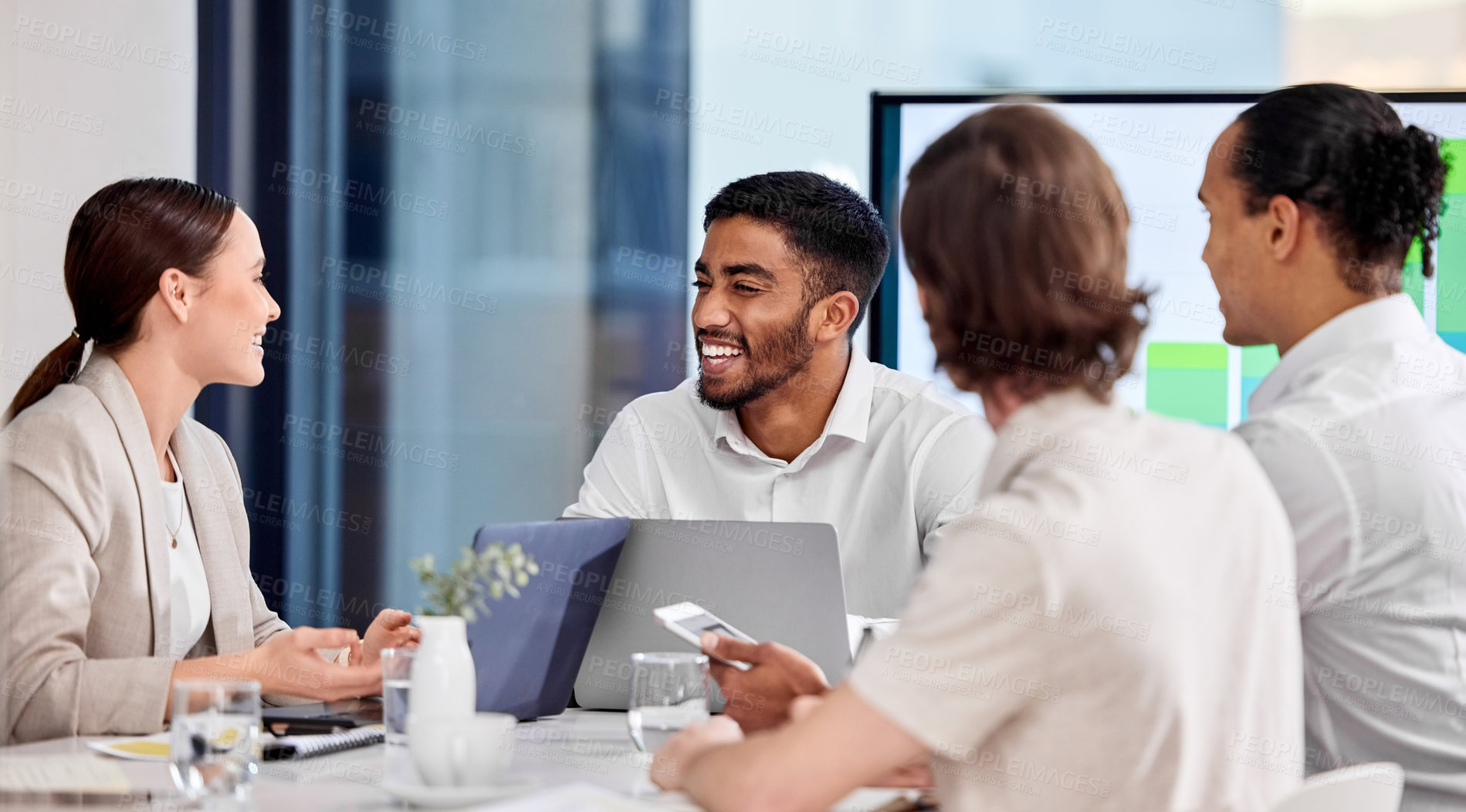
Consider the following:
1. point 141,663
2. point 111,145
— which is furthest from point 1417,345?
point 111,145

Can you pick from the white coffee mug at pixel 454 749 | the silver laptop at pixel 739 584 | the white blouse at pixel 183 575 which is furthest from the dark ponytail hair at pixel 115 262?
the white coffee mug at pixel 454 749

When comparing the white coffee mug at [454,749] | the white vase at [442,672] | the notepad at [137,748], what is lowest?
the notepad at [137,748]

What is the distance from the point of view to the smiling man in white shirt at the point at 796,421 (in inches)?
89.4

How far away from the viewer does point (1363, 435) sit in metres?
1.47

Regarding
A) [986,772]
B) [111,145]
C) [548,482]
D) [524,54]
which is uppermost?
[524,54]

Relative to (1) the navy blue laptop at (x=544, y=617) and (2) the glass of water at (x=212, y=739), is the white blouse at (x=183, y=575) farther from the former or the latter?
(2) the glass of water at (x=212, y=739)

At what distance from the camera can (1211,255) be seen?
5.67 feet

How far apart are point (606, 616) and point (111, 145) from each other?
1968mm

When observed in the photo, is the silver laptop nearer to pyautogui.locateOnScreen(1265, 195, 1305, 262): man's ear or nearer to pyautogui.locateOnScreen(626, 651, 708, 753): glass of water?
pyautogui.locateOnScreen(626, 651, 708, 753): glass of water

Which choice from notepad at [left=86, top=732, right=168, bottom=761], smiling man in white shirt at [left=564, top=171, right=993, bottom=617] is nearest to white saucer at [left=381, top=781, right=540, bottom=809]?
notepad at [left=86, top=732, right=168, bottom=761]

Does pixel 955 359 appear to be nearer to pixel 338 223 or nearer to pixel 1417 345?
pixel 1417 345

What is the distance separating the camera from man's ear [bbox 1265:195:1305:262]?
161 cm

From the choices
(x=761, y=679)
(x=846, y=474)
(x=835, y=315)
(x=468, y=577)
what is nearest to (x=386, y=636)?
(x=468, y=577)

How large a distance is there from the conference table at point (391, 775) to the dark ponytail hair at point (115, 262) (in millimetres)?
647
